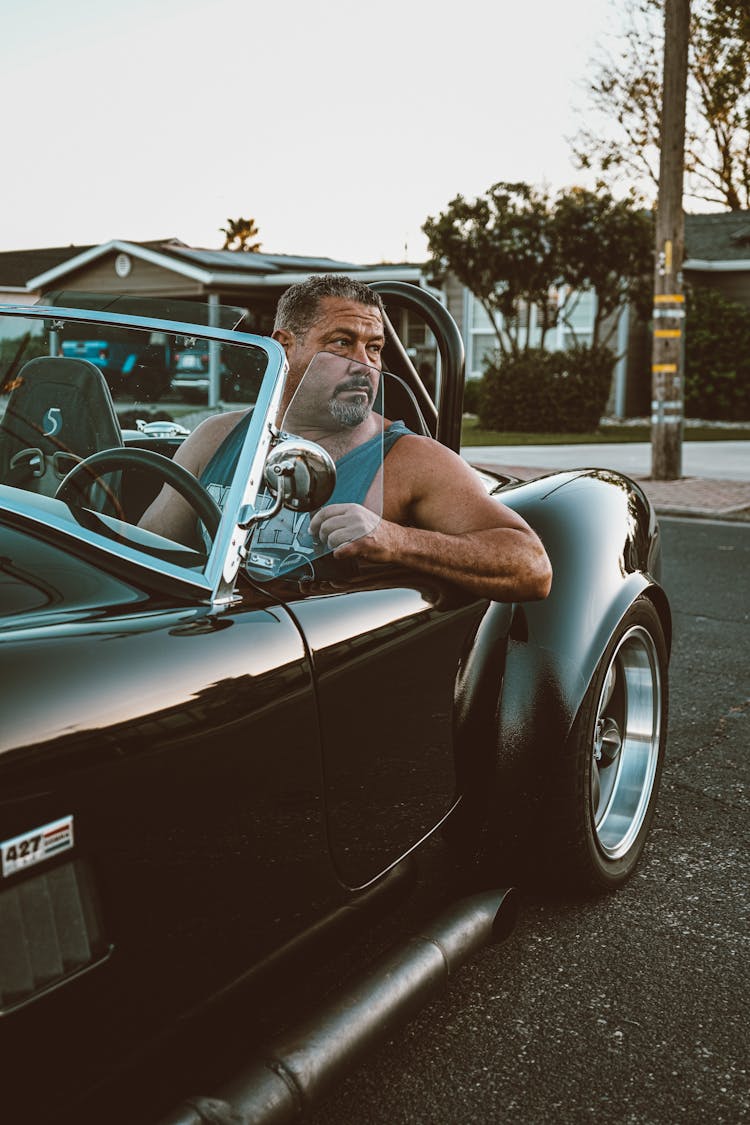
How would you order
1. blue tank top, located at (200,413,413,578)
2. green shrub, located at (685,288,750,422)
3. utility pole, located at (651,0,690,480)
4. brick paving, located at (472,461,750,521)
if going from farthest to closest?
green shrub, located at (685,288,750,422) → utility pole, located at (651,0,690,480) → brick paving, located at (472,461,750,521) → blue tank top, located at (200,413,413,578)

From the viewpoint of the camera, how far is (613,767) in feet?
9.53

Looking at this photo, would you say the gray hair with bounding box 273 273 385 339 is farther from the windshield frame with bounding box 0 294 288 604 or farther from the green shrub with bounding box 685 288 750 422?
the green shrub with bounding box 685 288 750 422

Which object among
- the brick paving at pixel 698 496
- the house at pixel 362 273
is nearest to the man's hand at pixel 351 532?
the brick paving at pixel 698 496

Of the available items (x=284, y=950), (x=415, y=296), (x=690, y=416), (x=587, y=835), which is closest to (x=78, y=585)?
(x=284, y=950)

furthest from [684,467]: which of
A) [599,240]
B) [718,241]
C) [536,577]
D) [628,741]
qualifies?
[718,241]

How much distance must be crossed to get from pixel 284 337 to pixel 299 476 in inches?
35.3

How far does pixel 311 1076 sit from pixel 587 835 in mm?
1055

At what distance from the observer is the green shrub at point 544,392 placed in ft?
71.7

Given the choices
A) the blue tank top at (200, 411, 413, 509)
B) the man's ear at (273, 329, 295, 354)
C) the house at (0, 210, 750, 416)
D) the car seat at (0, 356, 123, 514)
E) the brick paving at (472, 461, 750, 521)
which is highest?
the house at (0, 210, 750, 416)

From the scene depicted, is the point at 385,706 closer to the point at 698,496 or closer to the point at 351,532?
the point at 351,532

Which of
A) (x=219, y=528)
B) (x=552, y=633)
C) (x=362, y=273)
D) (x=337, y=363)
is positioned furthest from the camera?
(x=362, y=273)

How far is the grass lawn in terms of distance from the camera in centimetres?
1939

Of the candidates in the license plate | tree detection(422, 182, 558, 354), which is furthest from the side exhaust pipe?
tree detection(422, 182, 558, 354)

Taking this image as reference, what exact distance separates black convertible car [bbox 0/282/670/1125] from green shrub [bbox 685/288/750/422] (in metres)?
23.9
